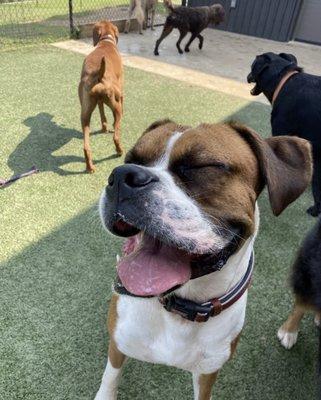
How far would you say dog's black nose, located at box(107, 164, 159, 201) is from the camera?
1.29 meters

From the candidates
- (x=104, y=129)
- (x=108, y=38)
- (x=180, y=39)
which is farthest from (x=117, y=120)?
(x=180, y=39)

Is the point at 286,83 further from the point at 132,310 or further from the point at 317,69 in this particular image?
the point at 317,69

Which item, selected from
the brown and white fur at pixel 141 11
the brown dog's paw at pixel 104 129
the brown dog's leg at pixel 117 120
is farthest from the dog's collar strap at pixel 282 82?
the brown and white fur at pixel 141 11

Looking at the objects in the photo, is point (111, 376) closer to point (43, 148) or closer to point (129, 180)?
point (129, 180)

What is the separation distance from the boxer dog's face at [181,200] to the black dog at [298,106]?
7.59 ft

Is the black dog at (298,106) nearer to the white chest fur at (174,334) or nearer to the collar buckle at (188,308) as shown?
the white chest fur at (174,334)

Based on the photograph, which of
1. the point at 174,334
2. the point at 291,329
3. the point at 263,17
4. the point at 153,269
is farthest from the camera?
the point at 263,17

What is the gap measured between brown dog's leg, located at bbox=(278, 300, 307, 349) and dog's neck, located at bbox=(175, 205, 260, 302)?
3.54 ft

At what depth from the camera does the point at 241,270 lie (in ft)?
5.36

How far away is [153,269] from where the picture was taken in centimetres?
143

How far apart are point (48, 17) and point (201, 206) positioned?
1044 centimetres

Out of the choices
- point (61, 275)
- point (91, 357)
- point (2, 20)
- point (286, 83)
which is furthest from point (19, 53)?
point (91, 357)

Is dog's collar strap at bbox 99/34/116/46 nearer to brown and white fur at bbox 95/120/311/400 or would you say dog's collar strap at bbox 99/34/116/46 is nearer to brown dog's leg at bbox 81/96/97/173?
brown dog's leg at bbox 81/96/97/173

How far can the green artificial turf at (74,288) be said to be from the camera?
225cm
